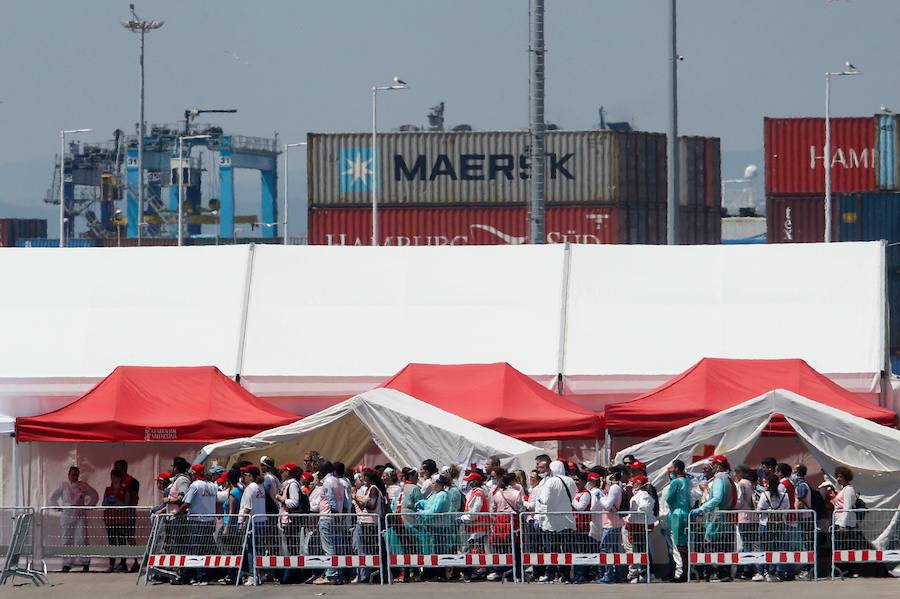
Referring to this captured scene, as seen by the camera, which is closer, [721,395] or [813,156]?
[721,395]

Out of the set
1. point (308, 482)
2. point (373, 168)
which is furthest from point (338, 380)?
point (373, 168)

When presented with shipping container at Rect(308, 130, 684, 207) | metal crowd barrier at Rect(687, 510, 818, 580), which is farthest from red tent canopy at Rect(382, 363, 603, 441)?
shipping container at Rect(308, 130, 684, 207)

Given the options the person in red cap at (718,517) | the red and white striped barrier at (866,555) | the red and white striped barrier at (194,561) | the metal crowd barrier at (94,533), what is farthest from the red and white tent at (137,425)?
the red and white striped barrier at (866,555)

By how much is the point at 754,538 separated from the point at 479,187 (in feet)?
151

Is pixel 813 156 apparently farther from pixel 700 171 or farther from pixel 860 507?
pixel 860 507

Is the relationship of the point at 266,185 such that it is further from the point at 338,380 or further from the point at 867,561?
the point at 867,561

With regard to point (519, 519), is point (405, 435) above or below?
above

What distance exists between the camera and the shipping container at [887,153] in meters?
60.8

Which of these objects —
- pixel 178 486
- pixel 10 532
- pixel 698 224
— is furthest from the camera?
pixel 698 224

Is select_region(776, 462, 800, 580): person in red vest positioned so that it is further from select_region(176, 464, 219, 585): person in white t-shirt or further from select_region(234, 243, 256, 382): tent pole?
select_region(234, 243, 256, 382): tent pole

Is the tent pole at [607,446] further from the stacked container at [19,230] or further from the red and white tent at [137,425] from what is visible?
the stacked container at [19,230]

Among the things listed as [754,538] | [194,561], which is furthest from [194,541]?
[754,538]

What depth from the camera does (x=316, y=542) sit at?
20.3 m

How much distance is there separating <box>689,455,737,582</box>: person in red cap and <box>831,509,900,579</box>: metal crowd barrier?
1193mm
